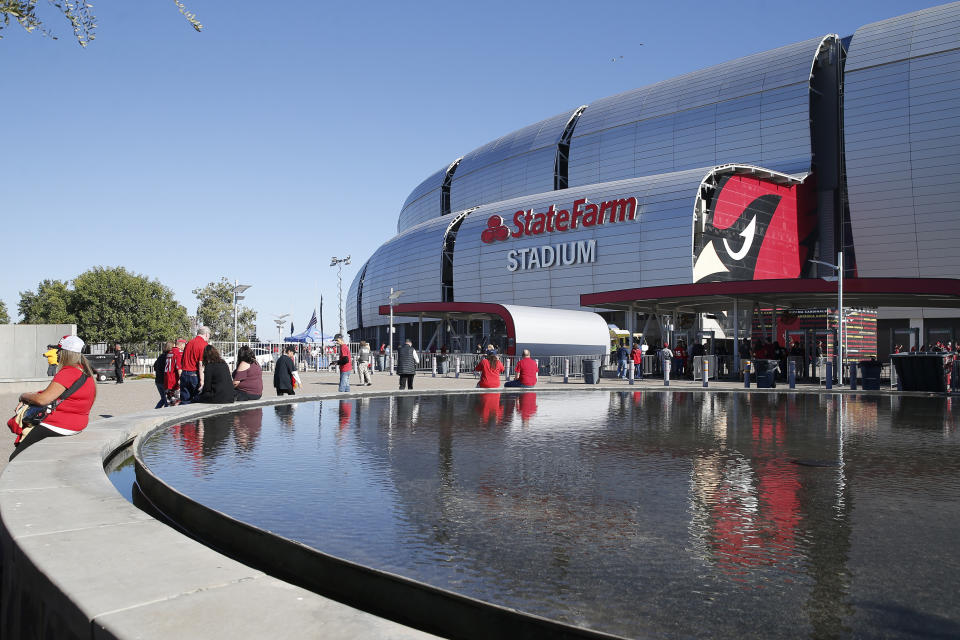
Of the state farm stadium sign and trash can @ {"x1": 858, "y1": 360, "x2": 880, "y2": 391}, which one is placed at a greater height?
the state farm stadium sign

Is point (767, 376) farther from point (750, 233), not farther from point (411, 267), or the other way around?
point (411, 267)

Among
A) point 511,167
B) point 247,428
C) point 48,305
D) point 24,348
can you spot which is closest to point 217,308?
point 48,305

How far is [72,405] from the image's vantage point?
24.2 ft

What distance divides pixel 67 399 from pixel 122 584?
202 inches

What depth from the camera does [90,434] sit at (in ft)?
24.8

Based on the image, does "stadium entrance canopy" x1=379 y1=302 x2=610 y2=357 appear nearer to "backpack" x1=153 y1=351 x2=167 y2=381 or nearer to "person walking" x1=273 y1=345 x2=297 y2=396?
"person walking" x1=273 y1=345 x2=297 y2=396

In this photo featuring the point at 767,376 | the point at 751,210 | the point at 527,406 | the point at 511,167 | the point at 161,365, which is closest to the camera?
the point at 161,365

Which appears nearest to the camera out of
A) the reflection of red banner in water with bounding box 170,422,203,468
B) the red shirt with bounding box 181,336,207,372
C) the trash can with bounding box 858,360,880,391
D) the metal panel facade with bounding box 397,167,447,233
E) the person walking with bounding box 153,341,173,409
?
the reflection of red banner in water with bounding box 170,422,203,468

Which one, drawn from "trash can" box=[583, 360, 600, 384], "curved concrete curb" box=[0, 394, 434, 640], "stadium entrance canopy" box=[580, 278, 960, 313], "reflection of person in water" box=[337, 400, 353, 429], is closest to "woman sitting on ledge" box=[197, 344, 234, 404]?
"reflection of person in water" box=[337, 400, 353, 429]

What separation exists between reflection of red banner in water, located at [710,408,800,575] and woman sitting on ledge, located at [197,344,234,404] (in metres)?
8.76

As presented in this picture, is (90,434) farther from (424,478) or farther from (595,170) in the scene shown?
(595,170)

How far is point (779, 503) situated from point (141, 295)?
6685cm

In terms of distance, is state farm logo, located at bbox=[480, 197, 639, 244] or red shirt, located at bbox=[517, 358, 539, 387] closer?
red shirt, located at bbox=[517, 358, 539, 387]

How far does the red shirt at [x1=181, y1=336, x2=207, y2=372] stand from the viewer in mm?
12500
